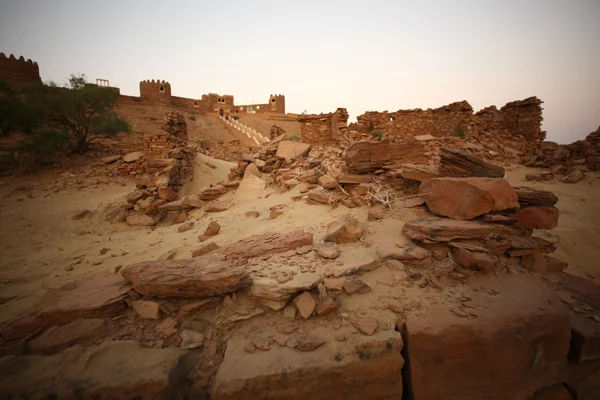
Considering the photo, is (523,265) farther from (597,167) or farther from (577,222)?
(597,167)

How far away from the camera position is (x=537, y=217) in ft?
8.57

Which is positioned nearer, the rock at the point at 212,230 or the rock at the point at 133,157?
the rock at the point at 212,230

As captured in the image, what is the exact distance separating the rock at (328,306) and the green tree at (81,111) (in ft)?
44.8

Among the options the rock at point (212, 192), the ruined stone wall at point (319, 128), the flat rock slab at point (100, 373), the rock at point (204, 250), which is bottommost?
the flat rock slab at point (100, 373)

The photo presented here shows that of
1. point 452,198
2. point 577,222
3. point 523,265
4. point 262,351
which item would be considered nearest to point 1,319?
point 262,351

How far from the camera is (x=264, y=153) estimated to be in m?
7.35

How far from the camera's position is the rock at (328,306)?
6.06ft

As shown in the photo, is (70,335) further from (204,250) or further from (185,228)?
(185,228)

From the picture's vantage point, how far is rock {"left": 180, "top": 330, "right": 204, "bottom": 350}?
5.59 ft

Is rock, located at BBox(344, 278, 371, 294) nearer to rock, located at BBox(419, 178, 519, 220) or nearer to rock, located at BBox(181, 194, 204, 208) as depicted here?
rock, located at BBox(419, 178, 519, 220)

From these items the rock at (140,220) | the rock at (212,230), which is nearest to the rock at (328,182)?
the rock at (212,230)

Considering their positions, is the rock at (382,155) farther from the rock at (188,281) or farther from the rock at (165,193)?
the rock at (165,193)

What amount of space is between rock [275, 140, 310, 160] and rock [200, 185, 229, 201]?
1.95 m

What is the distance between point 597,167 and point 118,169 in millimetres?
15239
